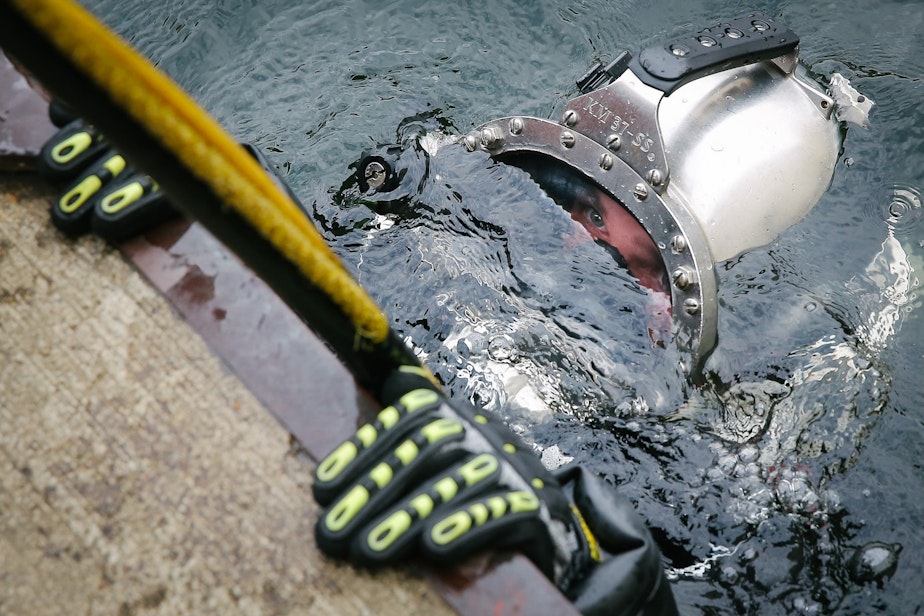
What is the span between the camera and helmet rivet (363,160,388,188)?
124 inches

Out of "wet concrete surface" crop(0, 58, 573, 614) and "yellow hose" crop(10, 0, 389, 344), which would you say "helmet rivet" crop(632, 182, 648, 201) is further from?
"yellow hose" crop(10, 0, 389, 344)

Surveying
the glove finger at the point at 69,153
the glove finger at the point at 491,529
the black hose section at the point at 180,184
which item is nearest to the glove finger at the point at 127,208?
the glove finger at the point at 69,153

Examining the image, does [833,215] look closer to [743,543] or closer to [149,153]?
[743,543]

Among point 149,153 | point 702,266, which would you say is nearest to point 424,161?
point 702,266

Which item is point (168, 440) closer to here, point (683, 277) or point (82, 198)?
point (82, 198)

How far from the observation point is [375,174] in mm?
3158

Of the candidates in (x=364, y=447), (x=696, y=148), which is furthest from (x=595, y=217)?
(x=364, y=447)

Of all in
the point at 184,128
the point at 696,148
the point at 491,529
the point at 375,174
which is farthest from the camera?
the point at 375,174

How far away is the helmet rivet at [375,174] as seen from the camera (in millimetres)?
3148

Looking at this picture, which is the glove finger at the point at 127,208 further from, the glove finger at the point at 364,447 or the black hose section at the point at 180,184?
the glove finger at the point at 364,447

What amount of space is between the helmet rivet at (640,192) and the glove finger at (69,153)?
5.38ft

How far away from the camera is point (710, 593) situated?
239cm

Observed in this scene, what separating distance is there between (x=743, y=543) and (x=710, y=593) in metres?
0.20

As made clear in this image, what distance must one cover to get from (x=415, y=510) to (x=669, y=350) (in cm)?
158
